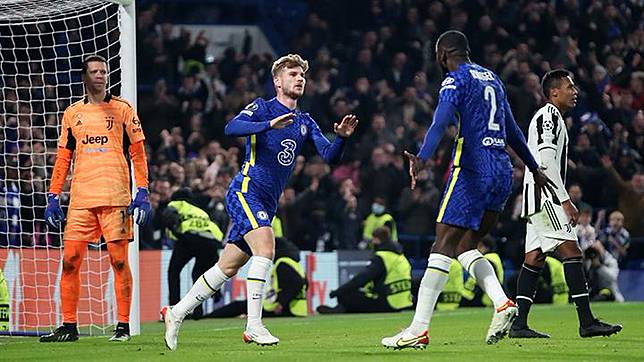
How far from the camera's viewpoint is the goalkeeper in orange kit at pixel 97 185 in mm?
10930

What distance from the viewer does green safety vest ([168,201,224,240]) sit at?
1648 cm

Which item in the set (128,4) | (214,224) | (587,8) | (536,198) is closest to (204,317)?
(214,224)

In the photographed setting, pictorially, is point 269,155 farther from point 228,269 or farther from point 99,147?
point 99,147

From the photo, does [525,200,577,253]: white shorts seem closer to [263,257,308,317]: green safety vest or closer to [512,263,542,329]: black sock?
[512,263,542,329]: black sock

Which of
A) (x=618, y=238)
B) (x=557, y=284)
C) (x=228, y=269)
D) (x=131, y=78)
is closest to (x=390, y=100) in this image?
(x=618, y=238)

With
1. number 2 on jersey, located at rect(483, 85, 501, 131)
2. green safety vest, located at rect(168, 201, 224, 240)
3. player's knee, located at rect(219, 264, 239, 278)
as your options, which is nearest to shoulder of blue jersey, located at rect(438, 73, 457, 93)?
number 2 on jersey, located at rect(483, 85, 501, 131)

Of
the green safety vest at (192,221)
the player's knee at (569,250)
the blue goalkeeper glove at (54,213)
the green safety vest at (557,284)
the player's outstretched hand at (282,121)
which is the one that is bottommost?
the green safety vest at (557,284)

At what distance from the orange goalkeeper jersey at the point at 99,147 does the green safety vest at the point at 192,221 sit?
5.40m

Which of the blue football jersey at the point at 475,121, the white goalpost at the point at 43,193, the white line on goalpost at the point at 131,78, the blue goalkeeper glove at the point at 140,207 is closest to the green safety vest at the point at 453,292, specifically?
the white goalpost at the point at 43,193

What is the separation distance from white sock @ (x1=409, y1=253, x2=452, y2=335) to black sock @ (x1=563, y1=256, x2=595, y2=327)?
2033mm

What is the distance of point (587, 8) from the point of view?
87.8 feet

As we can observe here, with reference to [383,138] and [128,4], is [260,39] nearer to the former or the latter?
[383,138]

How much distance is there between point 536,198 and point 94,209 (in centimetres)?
358

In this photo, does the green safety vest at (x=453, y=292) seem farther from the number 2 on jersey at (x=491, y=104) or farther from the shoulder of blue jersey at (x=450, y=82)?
the shoulder of blue jersey at (x=450, y=82)
